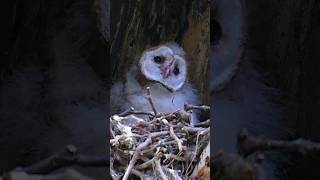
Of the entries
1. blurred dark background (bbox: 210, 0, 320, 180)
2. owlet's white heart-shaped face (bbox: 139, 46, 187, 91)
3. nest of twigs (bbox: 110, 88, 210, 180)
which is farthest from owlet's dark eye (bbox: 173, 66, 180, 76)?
blurred dark background (bbox: 210, 0, 320, 180)

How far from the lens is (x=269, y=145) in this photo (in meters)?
1.03

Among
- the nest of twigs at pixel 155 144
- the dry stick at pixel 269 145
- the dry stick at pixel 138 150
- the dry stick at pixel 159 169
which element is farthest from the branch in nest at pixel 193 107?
the dry stick at pixel 269 145

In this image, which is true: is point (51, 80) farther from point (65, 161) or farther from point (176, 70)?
point (176, 70)

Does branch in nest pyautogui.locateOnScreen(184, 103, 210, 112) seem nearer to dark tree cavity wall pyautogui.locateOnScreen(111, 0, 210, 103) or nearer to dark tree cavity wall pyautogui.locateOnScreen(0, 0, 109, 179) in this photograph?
dark tree cavity wall pyautogui.locateOnScreen(111, 0, 210, 103)

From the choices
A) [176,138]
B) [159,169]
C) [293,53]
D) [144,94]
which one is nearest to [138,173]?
[159,169]

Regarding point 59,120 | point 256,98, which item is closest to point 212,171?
point 256,98

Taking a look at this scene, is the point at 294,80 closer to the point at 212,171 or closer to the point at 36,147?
the point at 212,171

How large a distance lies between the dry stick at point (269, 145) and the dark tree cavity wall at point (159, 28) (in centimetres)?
67

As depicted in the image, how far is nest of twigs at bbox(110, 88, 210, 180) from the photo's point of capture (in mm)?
Result: 1730

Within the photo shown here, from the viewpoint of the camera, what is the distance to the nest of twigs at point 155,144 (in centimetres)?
173

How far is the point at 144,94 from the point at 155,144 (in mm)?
192

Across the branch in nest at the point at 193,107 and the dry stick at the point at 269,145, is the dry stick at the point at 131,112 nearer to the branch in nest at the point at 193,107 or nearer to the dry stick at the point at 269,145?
the branch in nest at the point at 193,107

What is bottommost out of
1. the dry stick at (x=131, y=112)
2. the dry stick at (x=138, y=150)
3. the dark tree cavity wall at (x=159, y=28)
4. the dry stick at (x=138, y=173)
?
the dry stick at (x=138, y=173)

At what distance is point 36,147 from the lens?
39.4 inches
